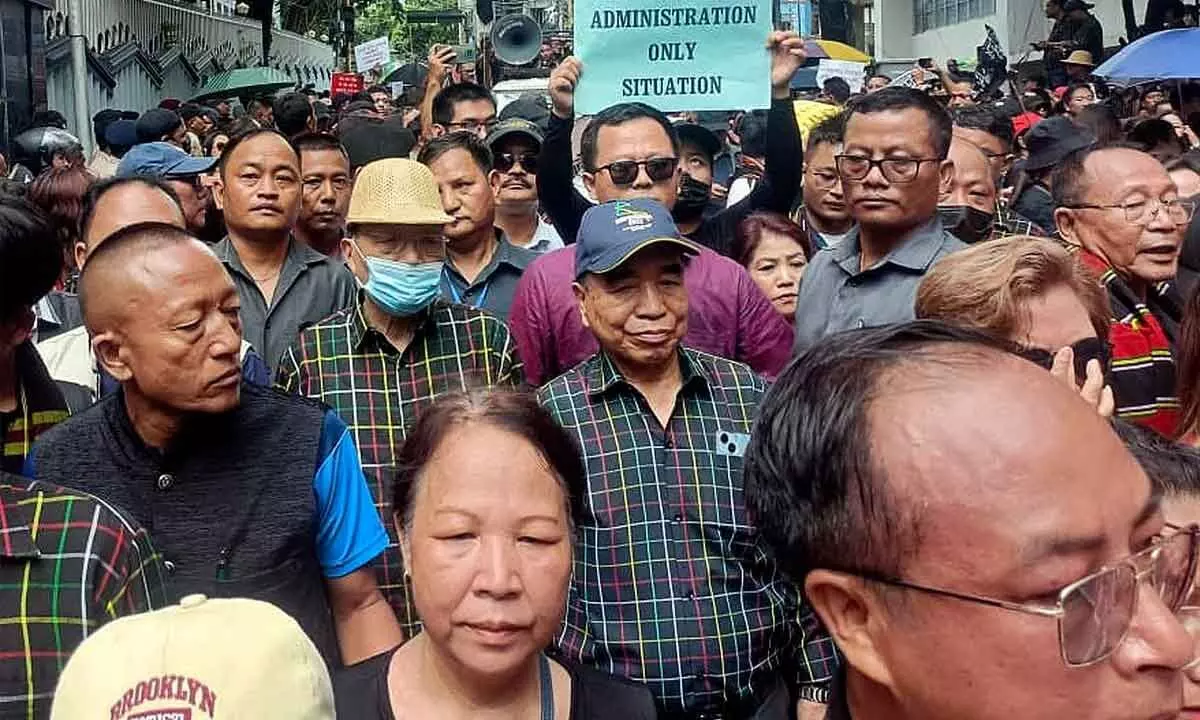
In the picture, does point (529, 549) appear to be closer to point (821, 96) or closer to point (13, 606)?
point (13, 606)

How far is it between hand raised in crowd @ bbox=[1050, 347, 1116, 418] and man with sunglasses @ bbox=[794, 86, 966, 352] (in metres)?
1.42

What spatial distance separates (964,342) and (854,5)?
37.8m

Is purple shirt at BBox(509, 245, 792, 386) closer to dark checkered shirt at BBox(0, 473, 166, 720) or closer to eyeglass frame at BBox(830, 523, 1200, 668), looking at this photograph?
dark checkered shirt at BBox(0, 473, 166, 720)

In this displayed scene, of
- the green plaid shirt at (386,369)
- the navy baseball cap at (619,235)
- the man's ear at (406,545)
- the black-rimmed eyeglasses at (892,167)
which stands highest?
the black-rimmed eyeglasses at (892,167)

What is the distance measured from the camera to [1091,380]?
279 centimetres

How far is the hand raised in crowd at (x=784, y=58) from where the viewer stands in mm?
5977

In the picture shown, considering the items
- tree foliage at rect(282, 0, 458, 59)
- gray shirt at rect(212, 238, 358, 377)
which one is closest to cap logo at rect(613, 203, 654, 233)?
gray shirt at rect(212, 238, 358, 377)

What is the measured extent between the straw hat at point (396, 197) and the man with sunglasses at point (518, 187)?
2252 mm

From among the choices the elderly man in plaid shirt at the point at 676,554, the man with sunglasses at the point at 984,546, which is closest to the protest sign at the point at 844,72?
the elderly man in plaid shirt at the point at 676,554

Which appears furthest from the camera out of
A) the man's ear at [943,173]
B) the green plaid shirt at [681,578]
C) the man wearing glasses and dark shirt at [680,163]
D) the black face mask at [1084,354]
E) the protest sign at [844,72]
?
the protest sign at [844,72]

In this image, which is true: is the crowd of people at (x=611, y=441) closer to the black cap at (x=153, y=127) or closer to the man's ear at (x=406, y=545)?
the man's ear at (x=406, y=545)

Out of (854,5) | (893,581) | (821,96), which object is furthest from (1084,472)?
(854,5)

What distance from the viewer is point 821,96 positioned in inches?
567

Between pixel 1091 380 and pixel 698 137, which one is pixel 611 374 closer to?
pixel 1091 380
